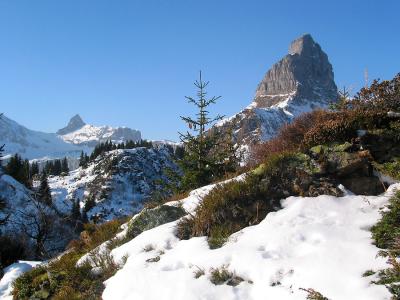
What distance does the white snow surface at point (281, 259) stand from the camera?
17.7 ft

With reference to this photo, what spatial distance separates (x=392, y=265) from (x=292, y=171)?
4.05 m

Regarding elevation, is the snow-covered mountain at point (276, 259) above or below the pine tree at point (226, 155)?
below

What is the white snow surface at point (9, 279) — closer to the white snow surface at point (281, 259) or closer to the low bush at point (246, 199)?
the white snow surface at point (281, 259)

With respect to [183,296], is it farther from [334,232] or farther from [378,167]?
[378,167]

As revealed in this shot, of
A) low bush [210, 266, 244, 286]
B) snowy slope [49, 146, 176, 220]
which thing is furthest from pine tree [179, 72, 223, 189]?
snowy slope [49, 146, 176, 220]

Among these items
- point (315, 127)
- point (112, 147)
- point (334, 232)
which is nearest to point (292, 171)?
point (315, 127)

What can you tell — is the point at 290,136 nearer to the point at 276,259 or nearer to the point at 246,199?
the point at 246,199

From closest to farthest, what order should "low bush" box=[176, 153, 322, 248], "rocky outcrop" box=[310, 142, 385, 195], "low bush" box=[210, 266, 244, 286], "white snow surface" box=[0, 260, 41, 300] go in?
1. "low bush" box=[210, 266, 244, 286]
2. "low bush" box=[176, 153, 322, 248]
3. "rocky outcrop" box=[310, 142, 385, 195]
4. "white snow surface" box=[0, 260, 41, 300]

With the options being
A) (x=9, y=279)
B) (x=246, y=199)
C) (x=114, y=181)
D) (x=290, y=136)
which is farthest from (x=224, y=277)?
(x=114, y=181)

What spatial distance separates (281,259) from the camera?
6.15 metres

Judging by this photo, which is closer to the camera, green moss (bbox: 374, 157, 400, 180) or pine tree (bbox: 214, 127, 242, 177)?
green moss (bbox: 374, 157, 400, 180)

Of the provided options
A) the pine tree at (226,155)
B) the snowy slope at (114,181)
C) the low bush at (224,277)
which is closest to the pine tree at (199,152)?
the pine tree at (226,155)

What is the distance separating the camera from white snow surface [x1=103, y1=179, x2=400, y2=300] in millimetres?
5402

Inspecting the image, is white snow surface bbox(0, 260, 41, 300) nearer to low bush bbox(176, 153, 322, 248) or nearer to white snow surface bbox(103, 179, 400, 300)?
white snow surface bbox(103, 179, 400, 300)
